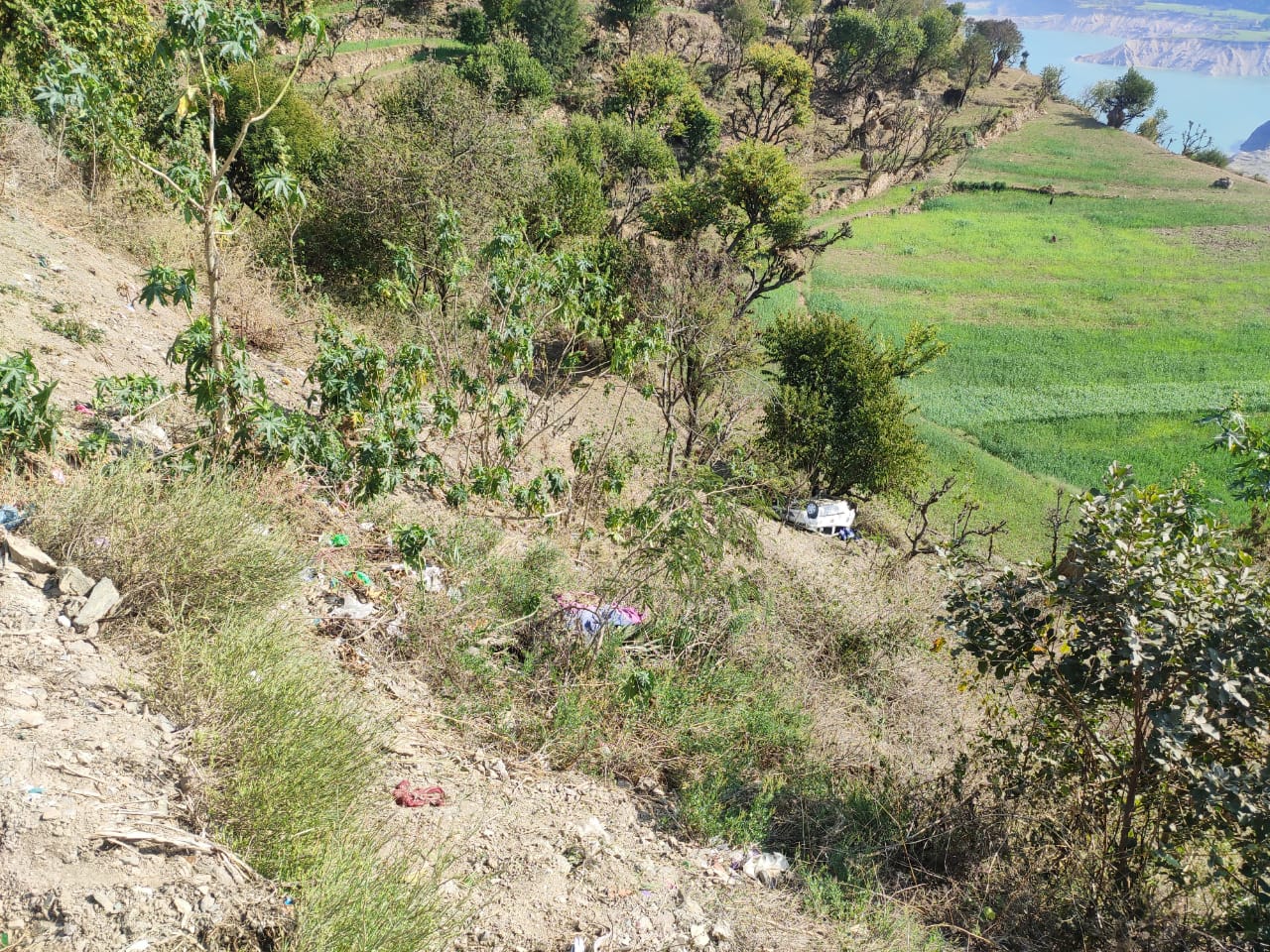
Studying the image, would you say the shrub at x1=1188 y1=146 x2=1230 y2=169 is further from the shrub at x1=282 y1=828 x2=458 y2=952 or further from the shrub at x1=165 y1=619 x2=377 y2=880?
the shrub at x1=282 y1=828 x2=458 y2=952

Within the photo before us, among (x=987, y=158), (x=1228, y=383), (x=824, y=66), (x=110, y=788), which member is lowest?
(x=1228, y=383)

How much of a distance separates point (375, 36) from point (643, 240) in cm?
2459

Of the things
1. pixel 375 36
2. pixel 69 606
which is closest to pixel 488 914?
pixel 69 606

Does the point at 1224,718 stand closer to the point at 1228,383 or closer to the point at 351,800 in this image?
the point at 351,800

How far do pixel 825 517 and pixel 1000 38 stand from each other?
7515 centimetres

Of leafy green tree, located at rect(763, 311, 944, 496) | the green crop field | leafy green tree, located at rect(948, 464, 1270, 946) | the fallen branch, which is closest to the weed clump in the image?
the fallen branch

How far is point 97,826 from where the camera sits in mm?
2744

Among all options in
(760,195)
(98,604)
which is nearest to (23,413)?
(98,604)

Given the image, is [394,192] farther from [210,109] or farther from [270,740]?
[270,740]

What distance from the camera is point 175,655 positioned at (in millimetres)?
3689

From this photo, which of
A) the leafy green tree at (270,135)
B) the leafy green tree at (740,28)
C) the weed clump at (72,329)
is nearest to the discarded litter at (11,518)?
the weed clump at (72,329)

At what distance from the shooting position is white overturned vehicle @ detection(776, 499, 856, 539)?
691 inches

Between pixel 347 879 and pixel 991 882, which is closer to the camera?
pixel 347 879

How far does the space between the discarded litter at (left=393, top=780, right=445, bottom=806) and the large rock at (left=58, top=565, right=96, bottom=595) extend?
1777 millimetres
